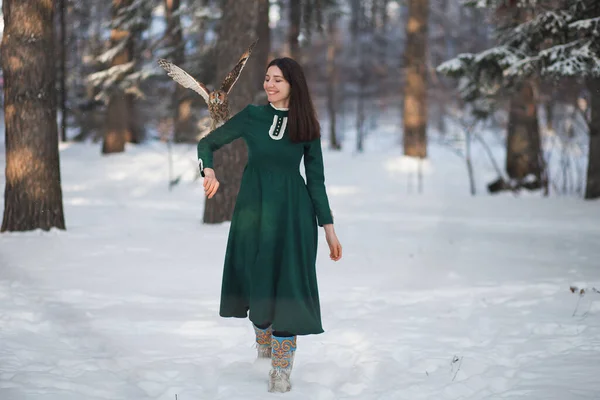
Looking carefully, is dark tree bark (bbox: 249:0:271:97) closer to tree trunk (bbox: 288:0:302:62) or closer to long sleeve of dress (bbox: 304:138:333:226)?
long sleeve of dress (bbox: 304:138:333:226)

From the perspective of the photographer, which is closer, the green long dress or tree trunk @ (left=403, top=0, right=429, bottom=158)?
the green long dress

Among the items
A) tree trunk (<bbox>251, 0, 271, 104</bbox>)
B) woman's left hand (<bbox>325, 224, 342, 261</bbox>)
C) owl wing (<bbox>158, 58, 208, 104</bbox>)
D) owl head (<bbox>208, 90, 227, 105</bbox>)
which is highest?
tree trunk (<bbox>251, 0, 271, 104</bbox>)

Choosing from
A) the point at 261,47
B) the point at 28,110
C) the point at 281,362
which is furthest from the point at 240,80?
the point at 281,362

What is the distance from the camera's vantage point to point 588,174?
13805 millimetres

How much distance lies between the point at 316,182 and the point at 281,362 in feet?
3.64

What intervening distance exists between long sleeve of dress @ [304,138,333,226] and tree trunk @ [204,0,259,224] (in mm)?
6011

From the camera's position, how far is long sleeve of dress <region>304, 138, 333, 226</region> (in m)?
4.13

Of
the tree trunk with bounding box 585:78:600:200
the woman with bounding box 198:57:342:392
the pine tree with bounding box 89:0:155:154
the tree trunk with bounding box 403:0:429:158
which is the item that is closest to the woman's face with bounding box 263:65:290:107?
the woman with bounding box 198:57:342:392

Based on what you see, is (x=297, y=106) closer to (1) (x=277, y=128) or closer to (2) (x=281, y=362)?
(1) (x=277, y=128)

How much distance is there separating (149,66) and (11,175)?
12053mm

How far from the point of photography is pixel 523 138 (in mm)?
16844

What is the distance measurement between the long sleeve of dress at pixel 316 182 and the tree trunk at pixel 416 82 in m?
15.0

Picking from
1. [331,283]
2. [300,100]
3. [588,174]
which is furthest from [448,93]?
[300,100]

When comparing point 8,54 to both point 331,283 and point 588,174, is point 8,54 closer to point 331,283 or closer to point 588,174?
point 331,283
